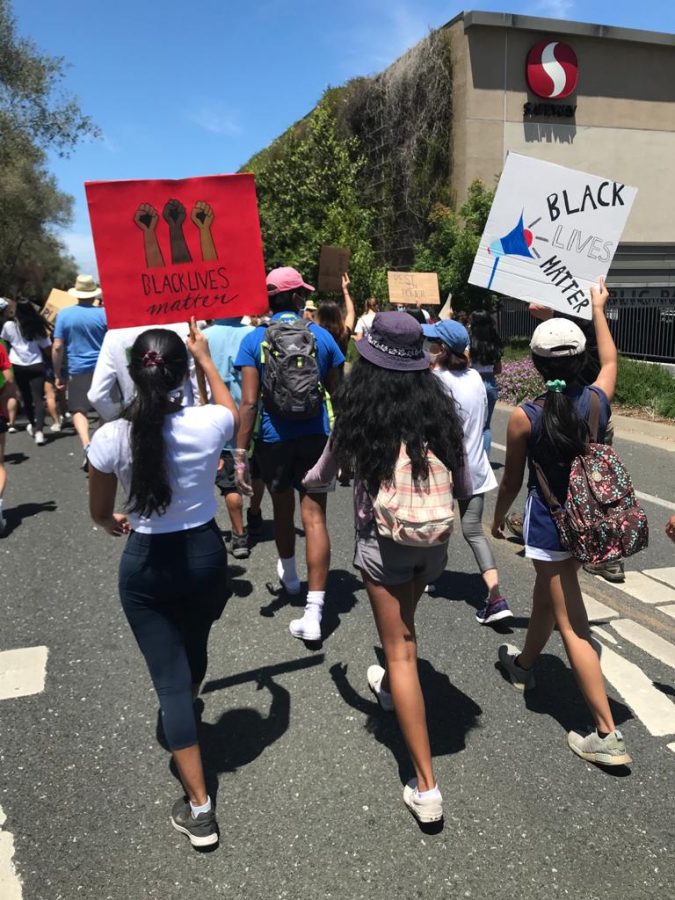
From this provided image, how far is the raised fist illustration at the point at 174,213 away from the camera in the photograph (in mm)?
3111

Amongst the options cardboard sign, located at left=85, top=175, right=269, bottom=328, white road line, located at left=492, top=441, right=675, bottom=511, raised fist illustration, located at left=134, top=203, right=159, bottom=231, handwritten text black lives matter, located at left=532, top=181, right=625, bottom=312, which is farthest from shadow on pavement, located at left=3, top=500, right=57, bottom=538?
white road line, located at left=492, top=441, right=675, bottom=511

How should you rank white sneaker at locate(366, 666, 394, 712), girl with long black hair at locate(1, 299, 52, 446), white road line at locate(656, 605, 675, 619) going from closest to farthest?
white sneaker at locate(366, 666, 394, 712) < white road line at locate(656, 605, 675, 619) < girl with long black hair at locate(1, 299, 52, 446)

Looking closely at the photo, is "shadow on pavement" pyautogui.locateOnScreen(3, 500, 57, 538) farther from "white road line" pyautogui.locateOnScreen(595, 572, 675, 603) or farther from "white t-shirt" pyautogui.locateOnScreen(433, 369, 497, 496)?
"white road line" pyautogui.locateOnScreen(595, 572, 675, 603)

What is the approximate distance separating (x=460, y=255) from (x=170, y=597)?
1696 centimetres

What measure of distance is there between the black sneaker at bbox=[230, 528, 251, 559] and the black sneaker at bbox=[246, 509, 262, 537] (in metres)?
0.39

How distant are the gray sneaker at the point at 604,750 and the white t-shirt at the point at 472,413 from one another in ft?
5.06

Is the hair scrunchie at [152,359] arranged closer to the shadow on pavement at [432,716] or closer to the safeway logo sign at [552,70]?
the shadow on pavement at [432,716]

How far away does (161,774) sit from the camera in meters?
2.83

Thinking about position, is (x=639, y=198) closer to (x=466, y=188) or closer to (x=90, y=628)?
(x=466, y=188)

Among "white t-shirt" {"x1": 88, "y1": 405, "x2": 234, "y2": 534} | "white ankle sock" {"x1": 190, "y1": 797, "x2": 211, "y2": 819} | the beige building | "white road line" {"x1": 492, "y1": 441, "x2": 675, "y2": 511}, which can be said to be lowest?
"white road line" {"x1": 492, "y1": 441, "x2": 675, "y2": 511}

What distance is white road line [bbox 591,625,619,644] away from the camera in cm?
386

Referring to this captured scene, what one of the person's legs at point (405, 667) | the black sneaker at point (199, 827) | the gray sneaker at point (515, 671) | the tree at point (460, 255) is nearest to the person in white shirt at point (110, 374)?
the person's legs at point (405, 667)

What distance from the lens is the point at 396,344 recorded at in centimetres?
254

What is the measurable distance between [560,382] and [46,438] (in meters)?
9.01
